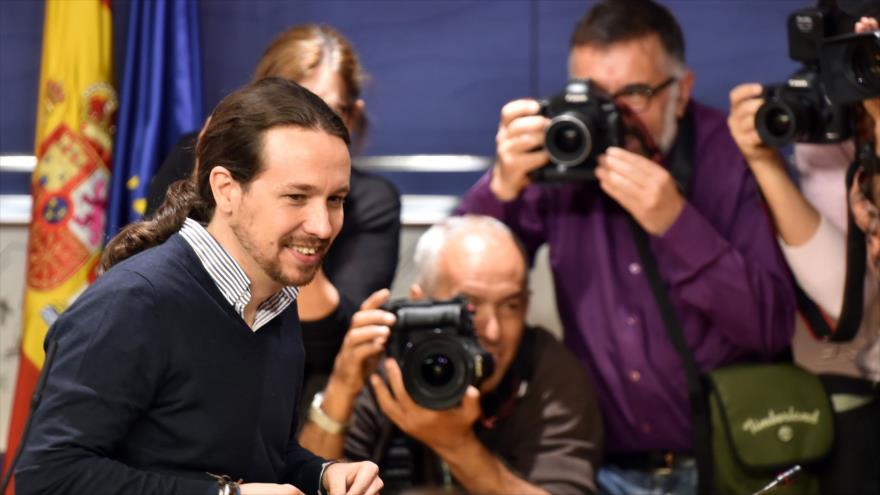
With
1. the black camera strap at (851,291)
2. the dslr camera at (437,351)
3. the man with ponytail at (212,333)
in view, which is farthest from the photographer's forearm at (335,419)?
the black camera strap at (851,291)

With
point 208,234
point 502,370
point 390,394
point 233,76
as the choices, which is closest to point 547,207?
point 502,370

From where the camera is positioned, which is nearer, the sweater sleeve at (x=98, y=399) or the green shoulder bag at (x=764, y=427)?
the sweater sleeve at (x=98, y=399)

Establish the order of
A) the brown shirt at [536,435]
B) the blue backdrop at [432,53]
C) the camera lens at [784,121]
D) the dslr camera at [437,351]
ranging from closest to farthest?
the dslr camera at [437,351] → the brown shirt at [536,435] → the camera lens at [784,121] → the blue backdrop at [432,53]

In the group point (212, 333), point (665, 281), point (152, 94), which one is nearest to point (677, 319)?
point (665, 281)

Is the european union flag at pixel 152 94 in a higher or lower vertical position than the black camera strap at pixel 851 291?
higher

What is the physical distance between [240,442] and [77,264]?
6.54 feet

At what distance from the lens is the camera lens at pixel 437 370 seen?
277cm

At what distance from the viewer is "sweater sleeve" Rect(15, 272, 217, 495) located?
1.55 metres

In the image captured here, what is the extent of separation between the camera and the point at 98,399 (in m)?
1.55

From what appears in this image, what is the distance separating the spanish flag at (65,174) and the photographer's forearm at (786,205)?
5.27 feet

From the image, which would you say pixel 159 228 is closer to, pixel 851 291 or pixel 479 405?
pixel 479 405

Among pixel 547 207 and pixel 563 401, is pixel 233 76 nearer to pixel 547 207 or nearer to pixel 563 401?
pixel 547 207

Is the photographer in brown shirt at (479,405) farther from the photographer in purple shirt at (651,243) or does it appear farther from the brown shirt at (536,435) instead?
the photographer in purple shirt at (651,243)

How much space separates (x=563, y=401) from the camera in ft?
9.79
